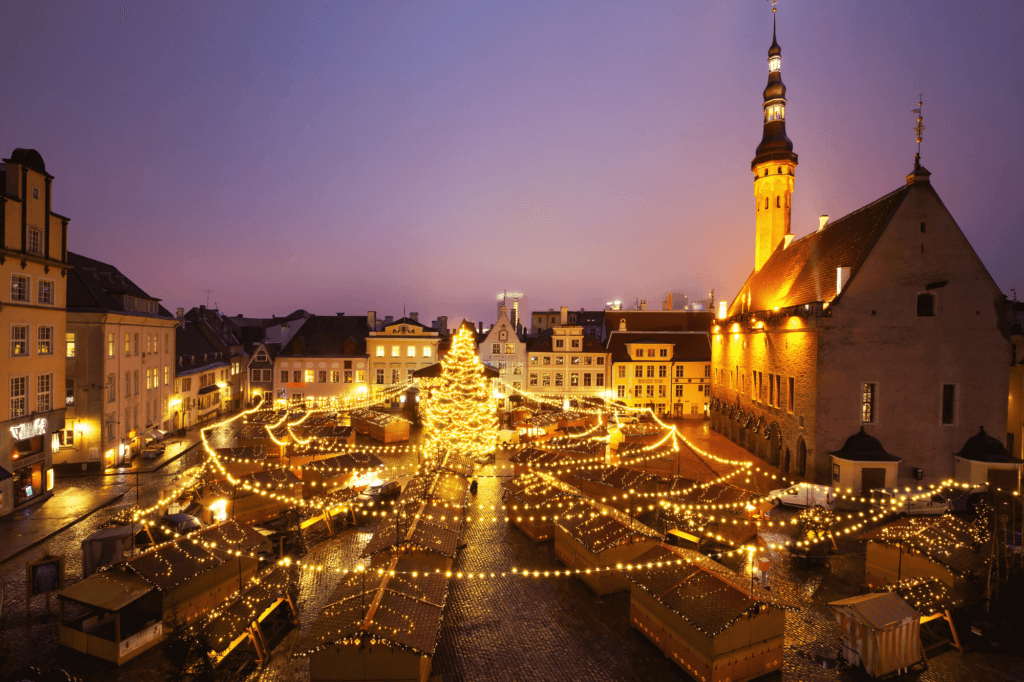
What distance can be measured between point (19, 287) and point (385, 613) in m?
23.7

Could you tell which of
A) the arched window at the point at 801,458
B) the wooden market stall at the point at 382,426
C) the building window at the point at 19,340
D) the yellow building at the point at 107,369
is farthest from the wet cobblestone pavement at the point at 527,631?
the wooden market stall at the point at 382,426

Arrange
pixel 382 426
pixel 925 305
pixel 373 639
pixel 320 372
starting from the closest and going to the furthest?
pixel 373 639, pixel 925 305, pixel 382 426, pixel 320 372

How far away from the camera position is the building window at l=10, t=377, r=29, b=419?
22.1 meters

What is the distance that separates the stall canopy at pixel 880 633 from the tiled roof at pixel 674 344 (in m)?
37.4

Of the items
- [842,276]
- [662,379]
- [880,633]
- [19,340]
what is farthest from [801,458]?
[19,340]

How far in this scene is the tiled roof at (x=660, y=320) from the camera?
5425 cm

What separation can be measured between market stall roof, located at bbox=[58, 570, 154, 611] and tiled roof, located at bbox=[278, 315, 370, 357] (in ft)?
127

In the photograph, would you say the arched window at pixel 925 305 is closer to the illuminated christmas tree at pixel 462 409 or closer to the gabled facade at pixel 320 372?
the illuminated christmas tree at pixel 462 409

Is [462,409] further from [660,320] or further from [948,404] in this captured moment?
[660,320]

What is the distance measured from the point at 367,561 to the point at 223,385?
119ft

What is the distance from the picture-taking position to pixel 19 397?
22.5 meters

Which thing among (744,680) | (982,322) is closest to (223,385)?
(744,680)

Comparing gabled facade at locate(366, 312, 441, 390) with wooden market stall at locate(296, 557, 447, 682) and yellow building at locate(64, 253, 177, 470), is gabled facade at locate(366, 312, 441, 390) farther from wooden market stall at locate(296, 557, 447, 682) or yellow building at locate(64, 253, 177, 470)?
wooden market stall at locate(296, 557, 447, 682)

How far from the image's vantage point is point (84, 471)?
27.7 metres
